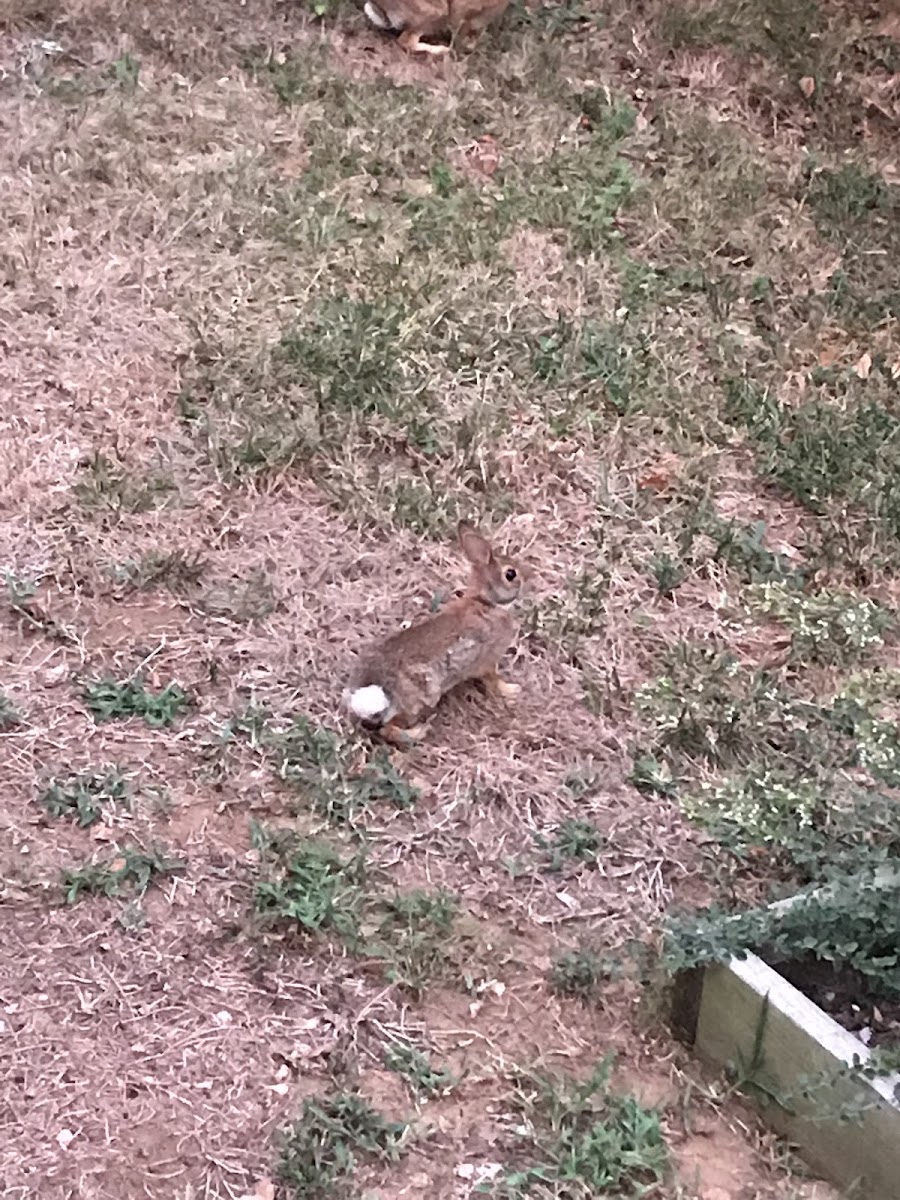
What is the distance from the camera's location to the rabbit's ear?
149 inches

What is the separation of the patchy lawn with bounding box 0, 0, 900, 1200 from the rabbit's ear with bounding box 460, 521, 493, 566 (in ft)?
0.75

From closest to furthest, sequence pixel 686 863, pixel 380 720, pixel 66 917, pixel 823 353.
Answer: pixel 66 917 < pixel 686 863 < pixel 380 720 < pixel 823 353

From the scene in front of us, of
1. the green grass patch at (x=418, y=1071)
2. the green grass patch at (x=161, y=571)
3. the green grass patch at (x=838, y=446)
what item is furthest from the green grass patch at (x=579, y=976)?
the green grass patch at (x=838, y=446)

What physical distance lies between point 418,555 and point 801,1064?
2.01 meters

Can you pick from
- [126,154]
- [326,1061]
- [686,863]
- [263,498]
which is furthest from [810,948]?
[126,154]

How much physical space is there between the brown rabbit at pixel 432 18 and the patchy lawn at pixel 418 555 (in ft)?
0.36

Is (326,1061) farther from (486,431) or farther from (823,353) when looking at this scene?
(823,353)

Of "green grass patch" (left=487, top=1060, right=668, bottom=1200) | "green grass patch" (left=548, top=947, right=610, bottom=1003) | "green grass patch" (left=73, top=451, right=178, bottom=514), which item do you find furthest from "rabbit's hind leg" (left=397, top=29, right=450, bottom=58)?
"green grass patch" (left=487, top=1060, right=668, bottom=1200)

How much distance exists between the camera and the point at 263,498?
4.48 metres

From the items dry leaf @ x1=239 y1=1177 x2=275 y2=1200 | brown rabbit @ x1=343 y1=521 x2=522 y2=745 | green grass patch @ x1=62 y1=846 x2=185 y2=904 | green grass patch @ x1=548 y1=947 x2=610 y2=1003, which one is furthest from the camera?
brown rabbit @ x1=343 y1=521 x2=522 y2=745

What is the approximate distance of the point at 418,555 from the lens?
4.31 metres

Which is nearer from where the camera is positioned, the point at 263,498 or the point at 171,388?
the point at 263,498

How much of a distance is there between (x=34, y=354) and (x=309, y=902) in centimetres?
255

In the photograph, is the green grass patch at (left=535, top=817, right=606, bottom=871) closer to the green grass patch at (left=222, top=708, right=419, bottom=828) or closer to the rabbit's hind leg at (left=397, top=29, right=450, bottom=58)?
the green grass patch at (left=222, top=708, right=419, bottom=828)
